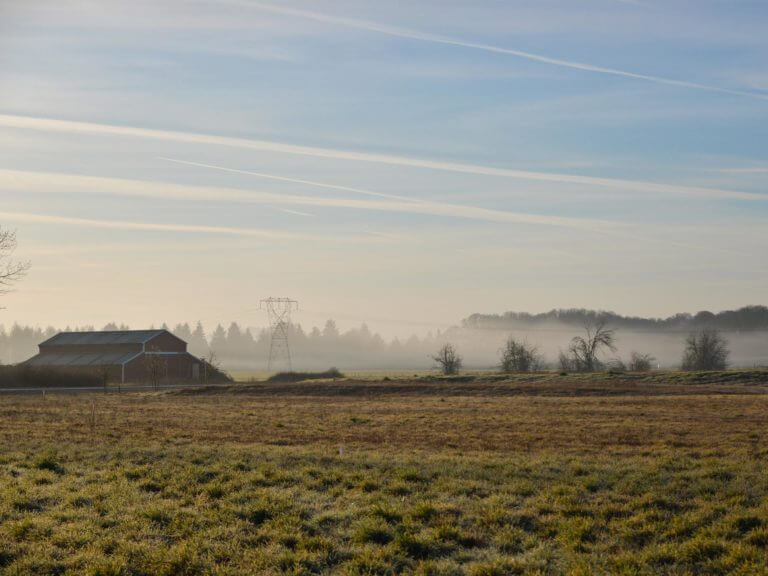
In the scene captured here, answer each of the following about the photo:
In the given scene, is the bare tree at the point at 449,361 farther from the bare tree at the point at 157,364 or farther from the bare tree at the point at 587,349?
the bare tree at the point at 157,364

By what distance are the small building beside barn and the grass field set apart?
246 feet

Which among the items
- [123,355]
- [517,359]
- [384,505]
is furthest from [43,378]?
[384,505]

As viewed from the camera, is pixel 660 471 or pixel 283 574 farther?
pixel 660 471

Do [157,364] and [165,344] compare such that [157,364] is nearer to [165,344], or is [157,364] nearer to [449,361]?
[165,344]

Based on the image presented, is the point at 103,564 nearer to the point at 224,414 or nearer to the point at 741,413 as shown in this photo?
the point at 224,414

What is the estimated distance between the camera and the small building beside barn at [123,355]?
9662 cm

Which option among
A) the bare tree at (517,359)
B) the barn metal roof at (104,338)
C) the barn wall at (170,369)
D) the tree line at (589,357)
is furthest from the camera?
the bare tree at (517,359)

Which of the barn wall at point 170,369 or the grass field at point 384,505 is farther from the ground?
the barn wall at point 170,369

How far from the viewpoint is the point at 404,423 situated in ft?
108

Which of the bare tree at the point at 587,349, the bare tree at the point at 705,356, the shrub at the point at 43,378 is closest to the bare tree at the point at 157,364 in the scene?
the shrub at the point at 43,378

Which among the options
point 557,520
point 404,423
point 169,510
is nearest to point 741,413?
point 404,423

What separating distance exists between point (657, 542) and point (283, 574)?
16.5 feet

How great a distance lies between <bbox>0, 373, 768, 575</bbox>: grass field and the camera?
1074cm

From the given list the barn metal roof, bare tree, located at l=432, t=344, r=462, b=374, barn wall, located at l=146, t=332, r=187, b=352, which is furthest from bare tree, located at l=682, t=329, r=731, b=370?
the barn metal roof
